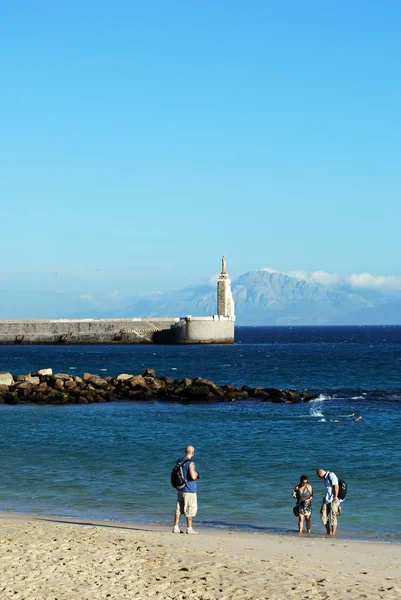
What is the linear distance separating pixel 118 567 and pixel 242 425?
2177 centimetres

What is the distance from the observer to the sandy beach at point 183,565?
1223 centimetres

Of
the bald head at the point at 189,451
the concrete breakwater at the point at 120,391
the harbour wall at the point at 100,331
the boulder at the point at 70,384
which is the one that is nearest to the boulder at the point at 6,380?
the concrete breakwater at the point at 120,391

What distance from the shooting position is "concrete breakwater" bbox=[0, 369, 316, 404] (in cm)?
4578

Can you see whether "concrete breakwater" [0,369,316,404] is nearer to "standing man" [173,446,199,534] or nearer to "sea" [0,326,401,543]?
"sea" [0,326,401,543]

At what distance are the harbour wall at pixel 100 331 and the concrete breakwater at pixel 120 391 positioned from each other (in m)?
74.6

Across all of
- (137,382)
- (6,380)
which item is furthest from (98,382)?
(6,380)

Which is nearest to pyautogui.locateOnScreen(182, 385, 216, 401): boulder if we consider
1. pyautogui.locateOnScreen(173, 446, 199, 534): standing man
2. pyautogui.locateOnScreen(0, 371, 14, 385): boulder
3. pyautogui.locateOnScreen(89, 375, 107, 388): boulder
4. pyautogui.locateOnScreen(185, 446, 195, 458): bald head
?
pyautogui.locateOnScreen(89, 375, 107, 388): boulder

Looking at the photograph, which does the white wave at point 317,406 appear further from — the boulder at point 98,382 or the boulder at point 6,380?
the boulder at point 6,380

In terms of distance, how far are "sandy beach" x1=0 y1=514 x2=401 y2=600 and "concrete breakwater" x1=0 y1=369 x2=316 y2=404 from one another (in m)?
28.5

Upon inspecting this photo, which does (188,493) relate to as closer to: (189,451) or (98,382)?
(189,451)

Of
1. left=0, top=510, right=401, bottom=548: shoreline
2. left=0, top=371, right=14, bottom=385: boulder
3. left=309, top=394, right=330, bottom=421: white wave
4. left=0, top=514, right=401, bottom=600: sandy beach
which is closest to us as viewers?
left=0, top=514, right=401, bottom=600: sandy beach

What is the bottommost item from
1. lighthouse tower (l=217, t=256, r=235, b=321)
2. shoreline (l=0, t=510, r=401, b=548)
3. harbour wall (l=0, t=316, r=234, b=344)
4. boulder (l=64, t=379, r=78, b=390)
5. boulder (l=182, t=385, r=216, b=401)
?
shoreline (l=0, t=510, r=401, b=548)

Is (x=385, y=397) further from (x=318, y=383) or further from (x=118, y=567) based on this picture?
(x=118, y=567)

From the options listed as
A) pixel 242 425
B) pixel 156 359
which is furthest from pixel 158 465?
pixel 156 359
